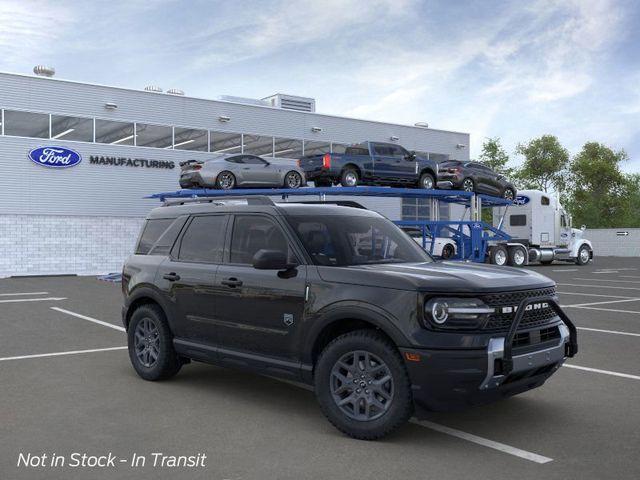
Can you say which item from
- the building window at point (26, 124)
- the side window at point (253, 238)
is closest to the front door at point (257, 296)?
the side window at point (253, 238)

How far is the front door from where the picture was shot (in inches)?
216

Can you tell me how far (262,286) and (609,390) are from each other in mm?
3506

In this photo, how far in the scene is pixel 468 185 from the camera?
2594cm

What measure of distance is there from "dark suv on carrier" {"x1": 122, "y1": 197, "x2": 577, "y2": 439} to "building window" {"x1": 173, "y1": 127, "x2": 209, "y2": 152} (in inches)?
957

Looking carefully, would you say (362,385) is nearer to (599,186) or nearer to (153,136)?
(153,136)

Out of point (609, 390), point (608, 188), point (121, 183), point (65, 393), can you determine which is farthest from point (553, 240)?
point (608, 188)

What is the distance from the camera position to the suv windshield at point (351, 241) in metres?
5.66

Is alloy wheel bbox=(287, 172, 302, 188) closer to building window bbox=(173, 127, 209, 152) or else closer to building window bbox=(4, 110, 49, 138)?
building window bbox=(173, 127, 209, 152)

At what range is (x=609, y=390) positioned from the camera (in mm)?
6453

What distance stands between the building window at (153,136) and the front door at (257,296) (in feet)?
80.6

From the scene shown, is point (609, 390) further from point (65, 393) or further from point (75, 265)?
point (75, 265)

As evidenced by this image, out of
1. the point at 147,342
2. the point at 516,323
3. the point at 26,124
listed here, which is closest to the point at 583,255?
the point at 26,124

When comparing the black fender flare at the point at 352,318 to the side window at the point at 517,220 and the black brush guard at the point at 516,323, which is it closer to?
the black brush guard at the point at 516,323

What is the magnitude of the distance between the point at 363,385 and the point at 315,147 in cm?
3030
